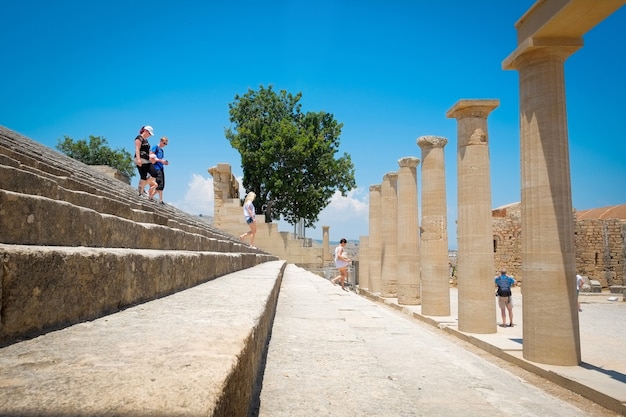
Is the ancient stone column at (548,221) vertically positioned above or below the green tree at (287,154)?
below

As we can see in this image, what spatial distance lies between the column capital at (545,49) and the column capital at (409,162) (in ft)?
30.7

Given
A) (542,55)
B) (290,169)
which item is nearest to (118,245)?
(542,55)

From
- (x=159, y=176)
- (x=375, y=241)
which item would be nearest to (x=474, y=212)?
(x=159, y=176)

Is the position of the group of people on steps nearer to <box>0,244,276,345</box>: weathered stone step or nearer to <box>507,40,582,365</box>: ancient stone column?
<box>0,244,276,345</box>: weathered stone step

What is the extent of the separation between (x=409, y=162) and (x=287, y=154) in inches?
559

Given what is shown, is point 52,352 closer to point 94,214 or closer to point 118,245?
point 94,214

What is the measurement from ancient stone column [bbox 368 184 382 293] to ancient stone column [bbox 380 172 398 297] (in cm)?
285

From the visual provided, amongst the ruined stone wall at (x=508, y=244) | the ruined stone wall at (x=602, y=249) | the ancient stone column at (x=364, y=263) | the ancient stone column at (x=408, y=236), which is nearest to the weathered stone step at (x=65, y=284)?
the ancient stone column at (x=408, y=236)

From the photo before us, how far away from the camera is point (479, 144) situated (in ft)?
35.4

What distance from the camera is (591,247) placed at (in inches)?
1180

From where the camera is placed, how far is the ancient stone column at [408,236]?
16.9 metres

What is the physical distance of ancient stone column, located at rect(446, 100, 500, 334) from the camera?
34.8ft

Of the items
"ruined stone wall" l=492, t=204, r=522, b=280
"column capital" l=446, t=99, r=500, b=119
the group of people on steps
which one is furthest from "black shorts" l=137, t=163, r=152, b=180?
"ruined stone wall" l=492, t=204, r=522, b=280

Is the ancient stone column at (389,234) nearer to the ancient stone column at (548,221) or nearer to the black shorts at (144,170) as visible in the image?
the ancient stone column at (548,221)
